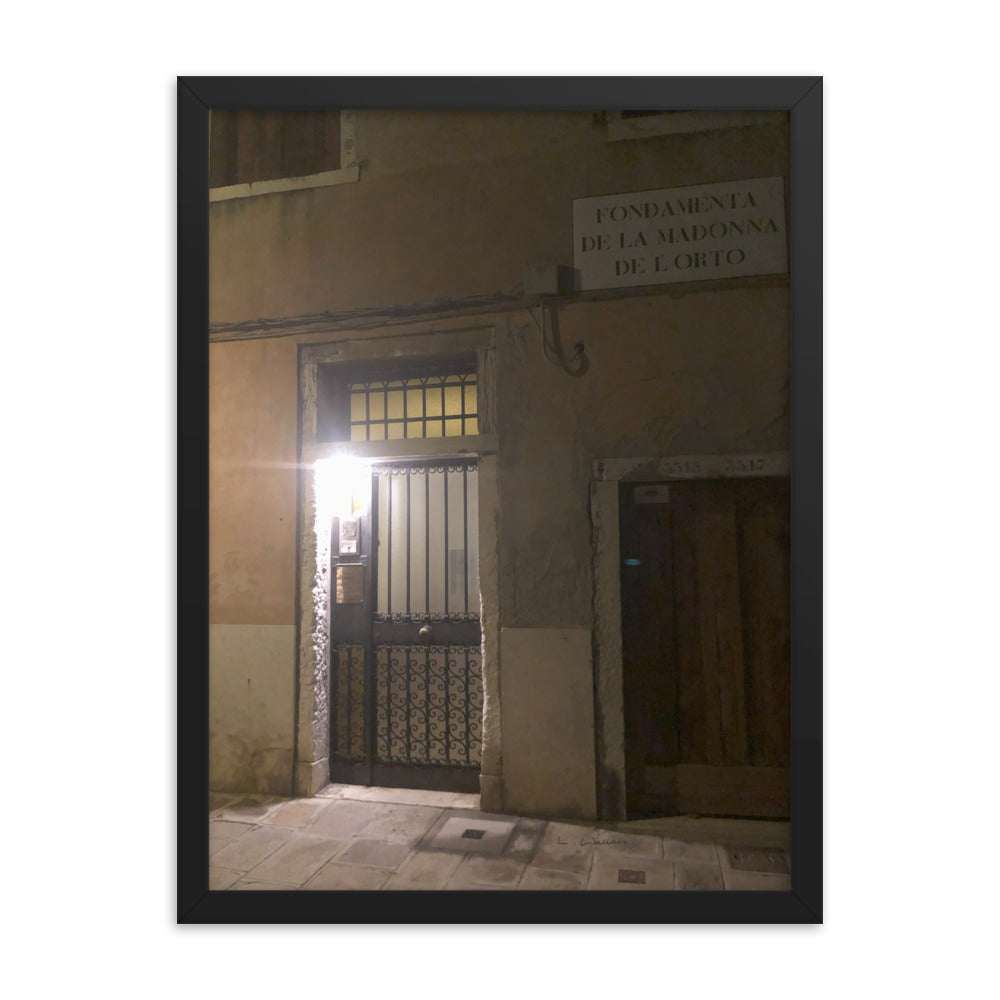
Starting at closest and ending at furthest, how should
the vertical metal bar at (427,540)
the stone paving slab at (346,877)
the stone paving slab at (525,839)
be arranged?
the stone paving slab at (346,877), the stone paving slab at (525,839), the vertical metal bar at (427,540)

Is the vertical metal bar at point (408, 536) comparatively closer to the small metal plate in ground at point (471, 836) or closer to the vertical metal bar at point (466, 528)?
the vertical metal bar at point (466, 528)

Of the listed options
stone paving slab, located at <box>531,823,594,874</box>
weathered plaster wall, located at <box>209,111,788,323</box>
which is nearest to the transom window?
weathered plaster wall, located at <box>209,111,788,323</box>

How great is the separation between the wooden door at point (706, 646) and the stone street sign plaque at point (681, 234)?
117cm

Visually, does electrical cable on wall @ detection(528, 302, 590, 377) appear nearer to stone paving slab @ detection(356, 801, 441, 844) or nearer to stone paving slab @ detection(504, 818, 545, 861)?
stone paving slab @ detection(504, 818, 545, 861)

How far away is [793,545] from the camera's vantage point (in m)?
2.23

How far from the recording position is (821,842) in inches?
86.2

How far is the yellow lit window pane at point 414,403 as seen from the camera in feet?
12.7

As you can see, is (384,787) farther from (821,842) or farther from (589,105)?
(589,105)

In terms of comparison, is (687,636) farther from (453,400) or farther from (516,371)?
(453,400)

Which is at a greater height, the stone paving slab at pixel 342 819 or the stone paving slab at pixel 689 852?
the stone paving slab at pixel 689 852

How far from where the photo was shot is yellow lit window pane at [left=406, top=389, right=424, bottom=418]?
3865mm

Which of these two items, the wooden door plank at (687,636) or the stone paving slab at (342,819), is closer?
the stone paving slab at (342,819)

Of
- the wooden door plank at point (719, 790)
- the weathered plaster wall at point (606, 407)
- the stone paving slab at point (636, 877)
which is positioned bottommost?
the stone paving slab at point (636, 877)

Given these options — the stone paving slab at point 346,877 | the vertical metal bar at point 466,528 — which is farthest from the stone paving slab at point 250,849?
the vertical metal bar at point 466,528
